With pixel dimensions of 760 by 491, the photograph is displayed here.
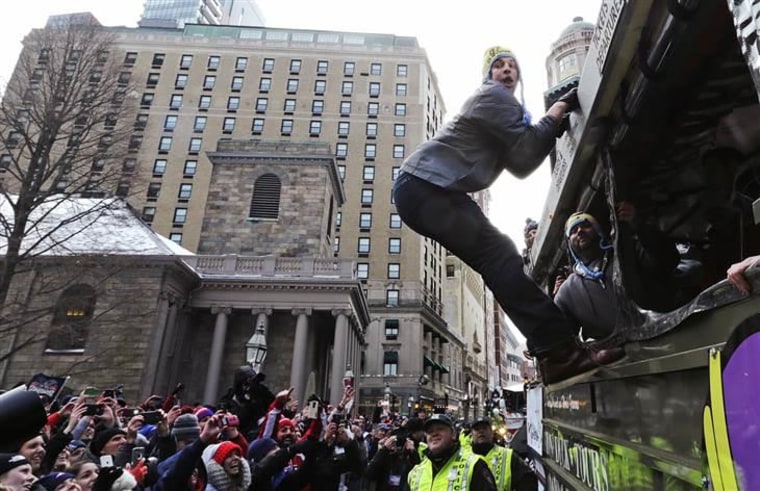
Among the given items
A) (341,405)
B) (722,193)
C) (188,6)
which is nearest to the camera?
(722,193)

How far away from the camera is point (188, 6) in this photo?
104 meters

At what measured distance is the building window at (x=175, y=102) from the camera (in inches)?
2254

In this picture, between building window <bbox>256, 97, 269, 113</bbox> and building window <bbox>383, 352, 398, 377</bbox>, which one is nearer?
building window <bbox>383, 352, 398, 377</bbox>

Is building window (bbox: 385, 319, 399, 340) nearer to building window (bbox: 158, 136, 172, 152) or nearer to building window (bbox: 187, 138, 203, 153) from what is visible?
building window (bbox: 187, 138, 203, 153)

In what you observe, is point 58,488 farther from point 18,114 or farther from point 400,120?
point 400,120

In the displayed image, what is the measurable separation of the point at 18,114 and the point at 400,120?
151 ft

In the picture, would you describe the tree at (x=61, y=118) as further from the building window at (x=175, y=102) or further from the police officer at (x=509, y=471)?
the building window at (x=175, y=102)

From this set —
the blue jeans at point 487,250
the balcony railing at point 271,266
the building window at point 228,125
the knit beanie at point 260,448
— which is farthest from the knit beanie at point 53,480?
the building window at point 228,125

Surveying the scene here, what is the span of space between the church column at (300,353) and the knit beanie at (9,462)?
23758 mm

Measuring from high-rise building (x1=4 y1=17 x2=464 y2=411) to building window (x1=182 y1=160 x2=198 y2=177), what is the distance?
0.13 metres

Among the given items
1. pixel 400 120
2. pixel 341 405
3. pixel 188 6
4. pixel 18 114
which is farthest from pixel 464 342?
pixel 188 6

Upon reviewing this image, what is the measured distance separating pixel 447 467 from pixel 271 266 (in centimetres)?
2557

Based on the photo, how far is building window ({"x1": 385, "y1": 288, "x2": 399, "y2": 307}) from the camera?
49.7 meters

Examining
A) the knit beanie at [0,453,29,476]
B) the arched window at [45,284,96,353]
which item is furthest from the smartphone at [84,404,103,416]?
the arched window at [45,284,96,353]
